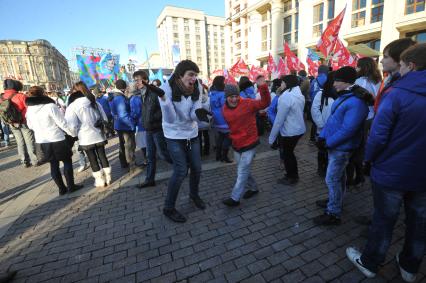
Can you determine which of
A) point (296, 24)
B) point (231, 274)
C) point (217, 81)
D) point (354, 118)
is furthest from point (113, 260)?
point (296, 24)

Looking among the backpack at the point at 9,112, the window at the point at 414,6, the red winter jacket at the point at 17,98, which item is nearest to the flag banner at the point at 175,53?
the red winter jacket at the point at 17,98

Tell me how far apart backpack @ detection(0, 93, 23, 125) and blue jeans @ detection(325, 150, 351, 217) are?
25.9 ft

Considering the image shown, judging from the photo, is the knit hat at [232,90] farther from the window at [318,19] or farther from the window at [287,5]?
the window at [287,5]

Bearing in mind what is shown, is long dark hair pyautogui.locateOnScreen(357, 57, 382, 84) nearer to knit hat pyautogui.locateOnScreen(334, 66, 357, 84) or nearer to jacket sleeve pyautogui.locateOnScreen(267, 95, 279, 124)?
knit hat pyautogui.locateOnScreen(334, 66, 357, 84)

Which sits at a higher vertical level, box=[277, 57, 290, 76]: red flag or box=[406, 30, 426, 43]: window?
box=[406, 30, 426, 43]: window

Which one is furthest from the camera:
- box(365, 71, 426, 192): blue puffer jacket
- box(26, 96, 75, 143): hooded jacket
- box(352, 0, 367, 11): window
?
box(352, 0, 367, 11): window

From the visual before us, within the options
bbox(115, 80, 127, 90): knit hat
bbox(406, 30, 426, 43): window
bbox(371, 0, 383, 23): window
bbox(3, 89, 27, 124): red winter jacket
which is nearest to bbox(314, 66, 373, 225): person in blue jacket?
bbox(115, 80, 127, 90): knit hat

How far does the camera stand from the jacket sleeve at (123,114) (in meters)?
5.16

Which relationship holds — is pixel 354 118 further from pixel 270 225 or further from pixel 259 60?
pixel 259 60

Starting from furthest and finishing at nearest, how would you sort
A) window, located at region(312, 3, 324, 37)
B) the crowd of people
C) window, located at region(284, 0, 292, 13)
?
window, located at region(284, 0, 292, 13) → window, located at region(312, 3, 324, 37) → the crowd of people

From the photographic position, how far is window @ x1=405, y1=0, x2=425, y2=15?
51.4 feet

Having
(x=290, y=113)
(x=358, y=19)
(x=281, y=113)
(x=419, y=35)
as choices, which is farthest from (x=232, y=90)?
(x=358, y=19)

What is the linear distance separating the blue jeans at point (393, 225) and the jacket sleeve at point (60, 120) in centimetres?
473

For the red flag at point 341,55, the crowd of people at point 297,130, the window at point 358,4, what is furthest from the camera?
the window at point 358,4
